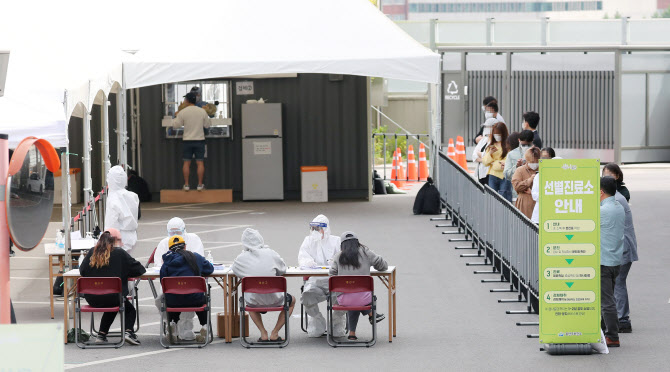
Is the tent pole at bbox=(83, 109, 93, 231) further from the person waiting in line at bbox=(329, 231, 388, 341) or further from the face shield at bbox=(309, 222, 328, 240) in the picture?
the person waiting in line at bbox=(329, 231, 388, 341)

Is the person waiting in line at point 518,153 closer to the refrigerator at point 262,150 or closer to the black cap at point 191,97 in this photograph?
the refrigerator at point 262,150

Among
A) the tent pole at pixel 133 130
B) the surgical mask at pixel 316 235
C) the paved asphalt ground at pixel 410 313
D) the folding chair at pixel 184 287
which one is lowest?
the paved asphalt ground at pixel 410 313

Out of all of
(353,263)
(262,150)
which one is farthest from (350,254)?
(262,150)

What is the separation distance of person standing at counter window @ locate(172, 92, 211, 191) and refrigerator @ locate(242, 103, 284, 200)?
879mm

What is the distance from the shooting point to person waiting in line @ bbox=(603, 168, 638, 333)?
11023 millimetres

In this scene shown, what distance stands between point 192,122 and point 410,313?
10.7 metres

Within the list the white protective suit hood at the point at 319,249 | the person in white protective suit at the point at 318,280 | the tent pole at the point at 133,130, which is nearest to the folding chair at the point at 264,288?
the person in white protective suit at the point at 318,280

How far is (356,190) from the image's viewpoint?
2338 cm

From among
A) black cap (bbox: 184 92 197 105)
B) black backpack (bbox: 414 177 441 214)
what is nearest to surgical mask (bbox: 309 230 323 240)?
black backpack (bbox: 414 177 441 214)

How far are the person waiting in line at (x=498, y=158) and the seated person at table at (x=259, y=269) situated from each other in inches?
237

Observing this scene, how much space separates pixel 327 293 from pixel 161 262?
1815mm

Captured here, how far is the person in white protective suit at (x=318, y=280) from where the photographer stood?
450 inches

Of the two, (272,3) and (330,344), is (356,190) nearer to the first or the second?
(272,3)

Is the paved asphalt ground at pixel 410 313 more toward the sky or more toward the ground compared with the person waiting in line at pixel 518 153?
more toward the ground
